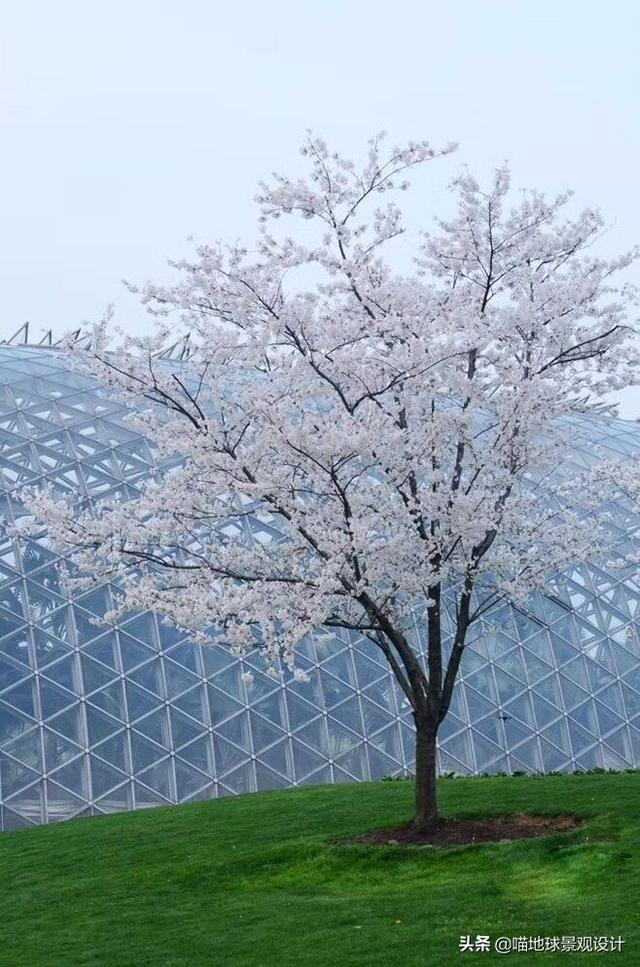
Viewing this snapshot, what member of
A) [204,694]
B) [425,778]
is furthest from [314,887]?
[204,694]

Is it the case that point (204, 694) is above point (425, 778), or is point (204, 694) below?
above

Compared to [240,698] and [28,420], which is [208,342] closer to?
[240,698]

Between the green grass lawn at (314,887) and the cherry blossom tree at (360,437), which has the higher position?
the cherry blossom tree at (360,437)

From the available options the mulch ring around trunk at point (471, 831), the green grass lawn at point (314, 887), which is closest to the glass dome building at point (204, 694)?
the green grass lawn at point (314, 887)

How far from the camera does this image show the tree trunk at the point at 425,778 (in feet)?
62.4

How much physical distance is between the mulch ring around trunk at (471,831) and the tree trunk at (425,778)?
159mm

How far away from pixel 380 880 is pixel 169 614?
211 inches

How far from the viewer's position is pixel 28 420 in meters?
36.2

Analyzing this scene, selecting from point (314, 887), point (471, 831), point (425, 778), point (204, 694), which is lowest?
point (314, 887)

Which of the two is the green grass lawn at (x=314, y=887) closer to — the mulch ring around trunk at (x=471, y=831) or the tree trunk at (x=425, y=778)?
the mulch ring around trunk at (x=471, y=831)

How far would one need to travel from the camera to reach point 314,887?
54.6 ft

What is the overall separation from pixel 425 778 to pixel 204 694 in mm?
11765

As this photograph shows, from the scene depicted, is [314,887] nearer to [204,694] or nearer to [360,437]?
[360,437]

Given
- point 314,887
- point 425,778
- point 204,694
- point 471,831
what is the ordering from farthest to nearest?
point 204,694 < point 425,778 < point 471,831 < point 314,887
